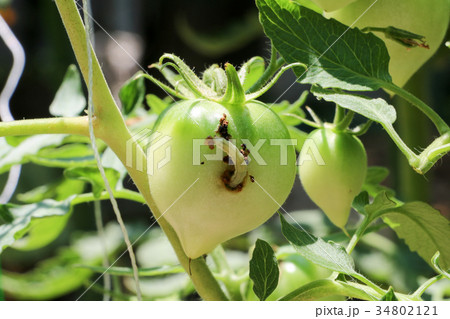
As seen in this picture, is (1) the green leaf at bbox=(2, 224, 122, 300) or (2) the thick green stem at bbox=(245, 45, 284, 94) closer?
(2) the thick green stem at bbox=(245, 45, 284, 94)

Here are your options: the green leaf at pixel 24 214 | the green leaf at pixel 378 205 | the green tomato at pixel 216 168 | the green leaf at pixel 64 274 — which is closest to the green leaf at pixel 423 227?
the green leaf at pixel 378 205

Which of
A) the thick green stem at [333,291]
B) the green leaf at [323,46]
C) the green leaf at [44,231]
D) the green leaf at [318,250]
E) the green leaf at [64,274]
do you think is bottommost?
the green leaf at [64,274]

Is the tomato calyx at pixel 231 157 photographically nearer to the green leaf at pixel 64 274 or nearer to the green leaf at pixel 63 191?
the green leaf at pixel 63 191

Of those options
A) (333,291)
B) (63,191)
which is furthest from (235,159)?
(63,191)

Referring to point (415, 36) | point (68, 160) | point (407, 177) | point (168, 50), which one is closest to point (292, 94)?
point (168, 50)

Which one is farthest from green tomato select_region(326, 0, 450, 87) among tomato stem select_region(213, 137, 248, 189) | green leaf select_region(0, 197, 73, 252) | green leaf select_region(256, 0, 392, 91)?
green leaf select_region(0, 197, 73, 252)

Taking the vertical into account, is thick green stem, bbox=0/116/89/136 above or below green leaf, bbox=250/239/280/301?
above

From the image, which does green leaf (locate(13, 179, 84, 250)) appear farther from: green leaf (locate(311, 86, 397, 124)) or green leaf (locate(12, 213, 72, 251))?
green leaf (locate(311, 86, 397, 124))

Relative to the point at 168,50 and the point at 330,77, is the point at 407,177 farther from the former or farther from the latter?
A: the point at 168,50
